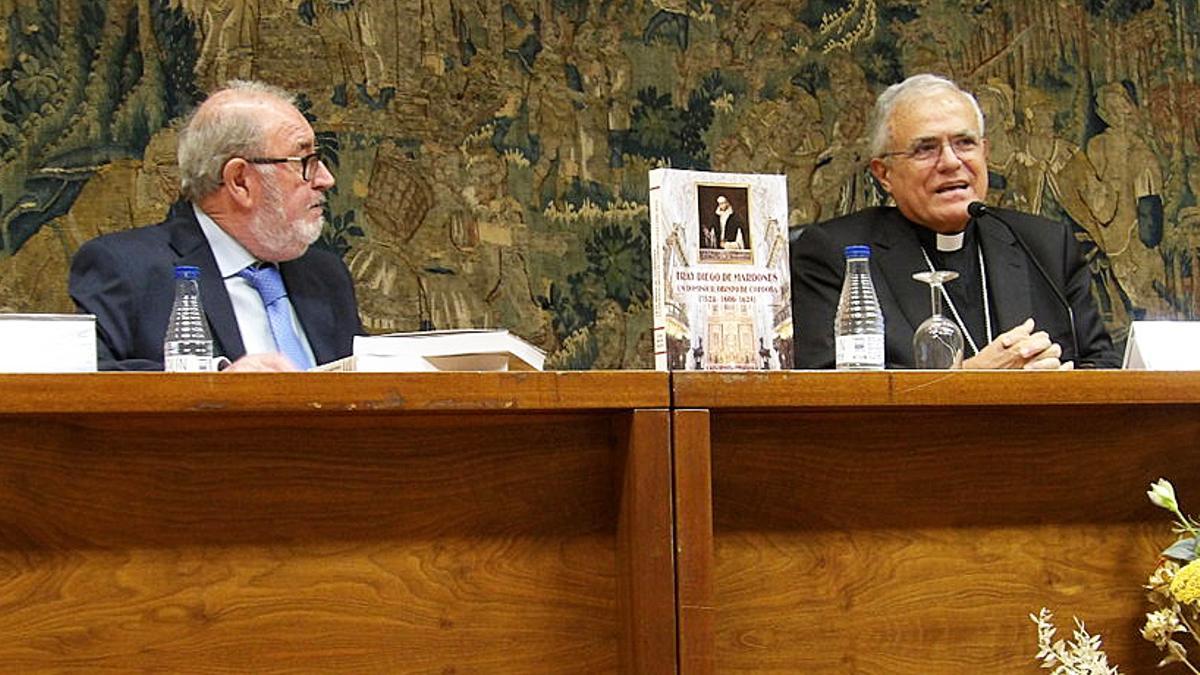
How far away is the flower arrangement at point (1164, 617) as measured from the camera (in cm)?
157

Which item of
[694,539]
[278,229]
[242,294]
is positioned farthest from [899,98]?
[694,539]

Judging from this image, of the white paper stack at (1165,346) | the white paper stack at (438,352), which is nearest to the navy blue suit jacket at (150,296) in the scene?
the white paper stack at (438,352)

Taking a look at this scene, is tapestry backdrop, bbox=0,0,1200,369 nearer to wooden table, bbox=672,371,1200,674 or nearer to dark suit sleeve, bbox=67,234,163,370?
dark suit sleeve, bbox=67,234,163,370

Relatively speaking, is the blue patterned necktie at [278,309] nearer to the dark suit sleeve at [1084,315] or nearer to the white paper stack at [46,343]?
the white paper stack at [46,343]

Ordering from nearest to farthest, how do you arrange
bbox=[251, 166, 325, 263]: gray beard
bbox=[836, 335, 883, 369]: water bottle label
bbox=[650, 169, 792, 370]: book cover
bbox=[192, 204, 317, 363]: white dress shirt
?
bbox=[650, 169, 792, 370]: book cover < bbox=[836, 335, 883, 369]: water bottle label < bbox=[192, 204, 317, 363]: white dress shirt < bbox=[251, 166, 325, 263]: gray beard

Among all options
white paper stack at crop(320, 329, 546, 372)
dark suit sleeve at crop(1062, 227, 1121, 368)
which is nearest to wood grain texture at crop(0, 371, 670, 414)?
white paper stack at crop(320, 329, 546, 372)

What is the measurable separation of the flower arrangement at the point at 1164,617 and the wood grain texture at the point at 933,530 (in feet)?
0.10

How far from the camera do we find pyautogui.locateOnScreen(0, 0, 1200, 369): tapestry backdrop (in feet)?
10.4

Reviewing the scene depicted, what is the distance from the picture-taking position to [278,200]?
113 inches

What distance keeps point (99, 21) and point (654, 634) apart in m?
2.24

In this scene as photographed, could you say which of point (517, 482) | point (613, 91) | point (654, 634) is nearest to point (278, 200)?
point (613, 91)

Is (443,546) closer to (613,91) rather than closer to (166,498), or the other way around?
(166,498)

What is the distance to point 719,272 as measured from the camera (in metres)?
1.89

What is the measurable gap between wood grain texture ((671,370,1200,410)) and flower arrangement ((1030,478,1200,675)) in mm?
119
